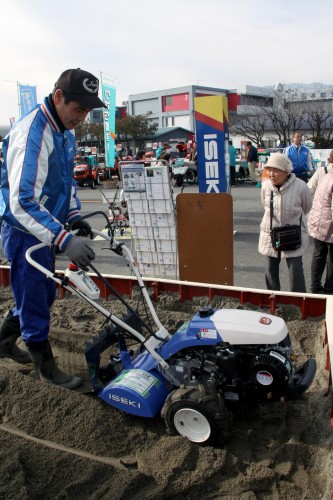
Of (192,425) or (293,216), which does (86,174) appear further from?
(192,425)

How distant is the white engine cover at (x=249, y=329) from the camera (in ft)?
9.95

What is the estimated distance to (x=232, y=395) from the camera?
123 inches

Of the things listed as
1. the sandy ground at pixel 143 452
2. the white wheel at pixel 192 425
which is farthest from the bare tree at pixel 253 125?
the white wheel at pixel 192 425

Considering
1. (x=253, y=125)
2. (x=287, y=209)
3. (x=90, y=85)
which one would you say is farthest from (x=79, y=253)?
(x=253, y=125)

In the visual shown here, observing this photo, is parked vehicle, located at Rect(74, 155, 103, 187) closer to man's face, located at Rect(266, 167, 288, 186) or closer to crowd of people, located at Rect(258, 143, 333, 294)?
crowd of people, located at Rect(258, 143, 333, 294)

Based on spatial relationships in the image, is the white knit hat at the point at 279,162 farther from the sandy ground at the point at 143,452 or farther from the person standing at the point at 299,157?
the person standing at the point at 299,157

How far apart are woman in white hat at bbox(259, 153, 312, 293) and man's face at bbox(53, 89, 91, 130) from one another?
7.13ft

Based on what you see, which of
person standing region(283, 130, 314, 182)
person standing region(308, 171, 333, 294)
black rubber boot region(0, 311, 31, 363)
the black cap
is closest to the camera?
the black cap

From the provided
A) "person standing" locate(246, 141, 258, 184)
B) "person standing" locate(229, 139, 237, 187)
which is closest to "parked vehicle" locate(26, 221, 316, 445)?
"person standing" locate(229, 139, 237, 187)

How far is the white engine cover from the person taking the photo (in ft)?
9.95

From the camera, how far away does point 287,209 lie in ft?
16.2

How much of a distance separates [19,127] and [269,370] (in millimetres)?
2420

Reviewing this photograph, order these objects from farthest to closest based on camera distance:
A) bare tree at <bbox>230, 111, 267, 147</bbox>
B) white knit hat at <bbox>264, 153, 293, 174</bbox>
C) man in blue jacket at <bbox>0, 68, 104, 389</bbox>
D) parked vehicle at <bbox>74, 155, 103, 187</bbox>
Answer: bare tree at <bbox>230, 111, 267, 147</bbox> < parked vehicle at <bbox>74, 155, 103, 187</bbox> < white knit hat at <bbox>264, 153, 293, 174</bbox> < man in blue jacket at <bbox>0, 68, 104, 389</bbox>

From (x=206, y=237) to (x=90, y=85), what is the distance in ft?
9.77
